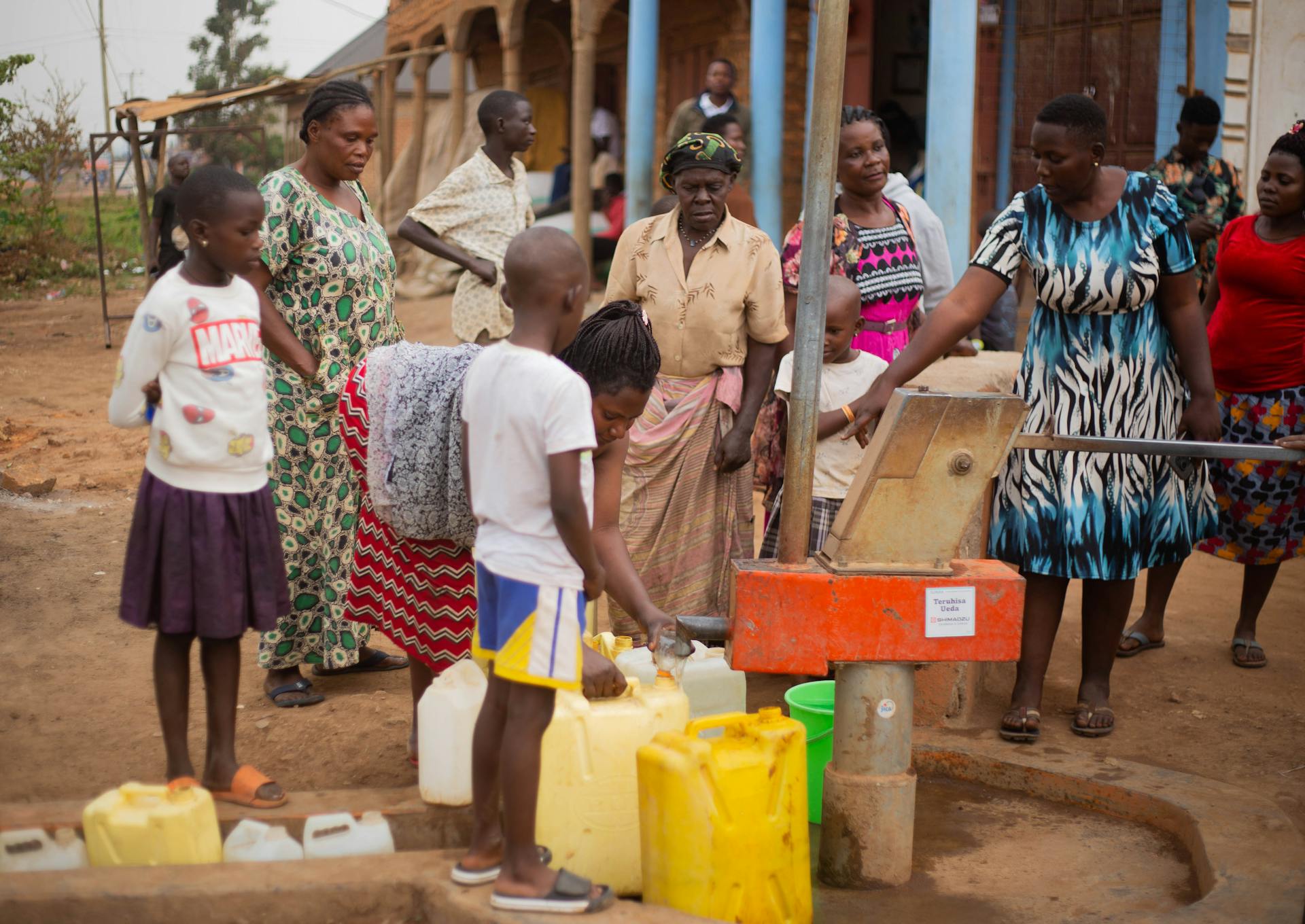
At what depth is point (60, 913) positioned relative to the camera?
247cm

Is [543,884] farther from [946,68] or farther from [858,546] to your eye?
[946,68]

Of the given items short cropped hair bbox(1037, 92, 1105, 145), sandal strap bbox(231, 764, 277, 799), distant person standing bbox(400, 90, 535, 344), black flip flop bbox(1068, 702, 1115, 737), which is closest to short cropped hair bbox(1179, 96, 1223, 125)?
short cropped hair bbox(1037, 92, 1105, 145)

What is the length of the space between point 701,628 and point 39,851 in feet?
Result: 4.68

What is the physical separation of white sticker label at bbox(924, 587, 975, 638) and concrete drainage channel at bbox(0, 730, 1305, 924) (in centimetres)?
65

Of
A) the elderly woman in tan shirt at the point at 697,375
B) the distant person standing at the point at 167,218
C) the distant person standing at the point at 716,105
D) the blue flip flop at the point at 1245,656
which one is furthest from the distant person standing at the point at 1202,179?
the distant person standing at the point at 167,218

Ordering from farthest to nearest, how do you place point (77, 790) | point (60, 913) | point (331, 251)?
point (331, 251) < point (77, 790) < point (60, 913)

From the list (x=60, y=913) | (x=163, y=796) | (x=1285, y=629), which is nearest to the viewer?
(x=60, y=913)

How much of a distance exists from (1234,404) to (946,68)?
356cm

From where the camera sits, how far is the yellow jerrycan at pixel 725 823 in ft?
8.56

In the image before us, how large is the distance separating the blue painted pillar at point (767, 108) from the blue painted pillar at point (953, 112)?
1.99 m

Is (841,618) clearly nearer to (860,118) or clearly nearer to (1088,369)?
(1088,369)

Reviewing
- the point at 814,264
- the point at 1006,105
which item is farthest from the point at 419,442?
the point at 1006,105

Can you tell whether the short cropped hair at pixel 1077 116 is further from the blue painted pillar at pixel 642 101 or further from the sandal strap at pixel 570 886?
the blue painted pillar at pixel 642 101

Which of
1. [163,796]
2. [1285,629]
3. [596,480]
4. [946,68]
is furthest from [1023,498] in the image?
[946,68]
